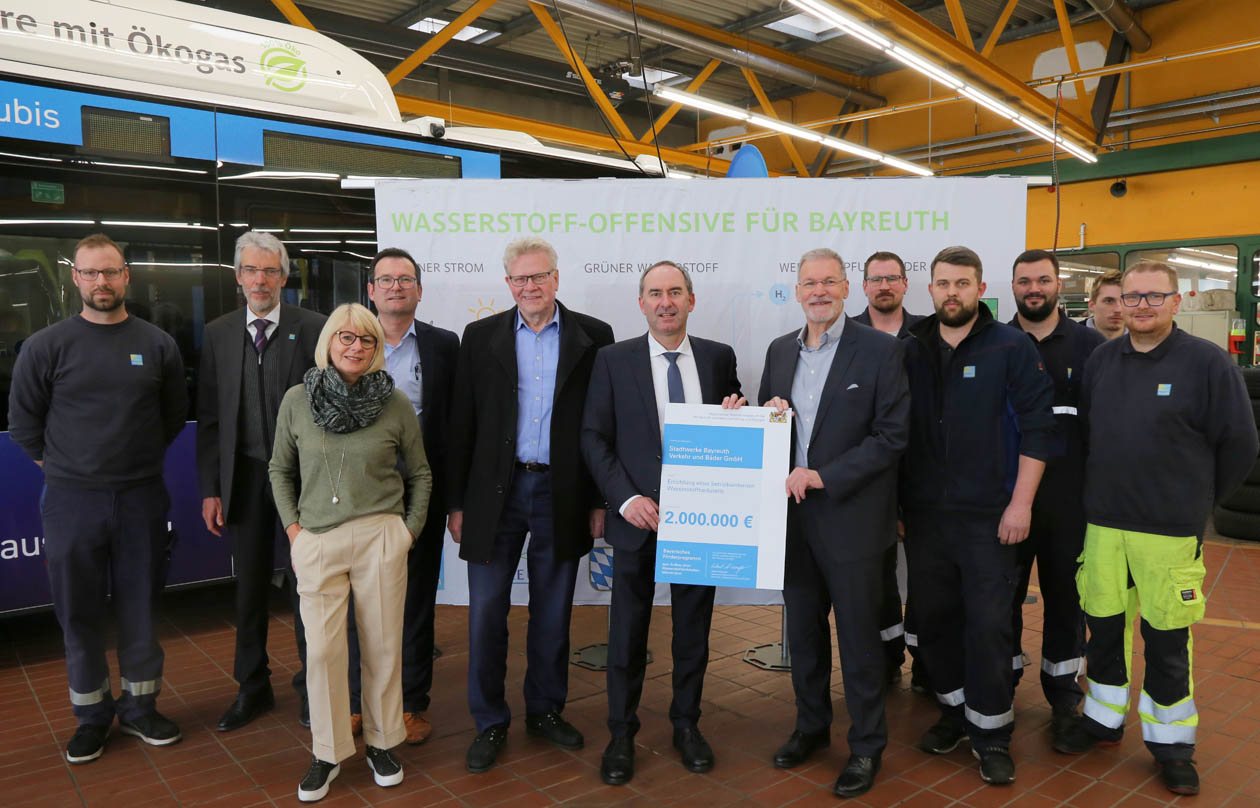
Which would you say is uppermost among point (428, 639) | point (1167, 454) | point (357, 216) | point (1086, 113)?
point (1086, 113)

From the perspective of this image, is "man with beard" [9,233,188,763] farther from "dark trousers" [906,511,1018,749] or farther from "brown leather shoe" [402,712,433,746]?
"dark trousers" [906,511,1018,749]

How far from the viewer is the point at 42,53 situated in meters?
4.32

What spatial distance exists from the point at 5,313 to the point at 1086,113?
13584 millimetres

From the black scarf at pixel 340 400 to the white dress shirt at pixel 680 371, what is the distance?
1.03 meters

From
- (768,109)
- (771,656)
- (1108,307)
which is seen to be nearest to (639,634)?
(771,656)

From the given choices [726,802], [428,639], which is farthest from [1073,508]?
[428,639]

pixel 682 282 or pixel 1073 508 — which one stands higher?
pixel 682 282

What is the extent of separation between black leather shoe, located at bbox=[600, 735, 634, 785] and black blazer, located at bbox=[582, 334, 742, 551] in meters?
0.76

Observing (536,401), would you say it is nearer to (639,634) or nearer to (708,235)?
(639,634)

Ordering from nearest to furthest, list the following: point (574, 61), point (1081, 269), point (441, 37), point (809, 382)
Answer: point (809, 382) < point (574, 61) < point (441, 37) < point (1081, 269)

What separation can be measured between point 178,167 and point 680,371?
3132 millimetres

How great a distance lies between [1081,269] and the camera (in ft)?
41.4

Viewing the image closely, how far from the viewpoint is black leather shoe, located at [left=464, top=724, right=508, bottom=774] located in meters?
3.36

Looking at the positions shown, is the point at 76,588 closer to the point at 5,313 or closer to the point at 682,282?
the point at 5,313
